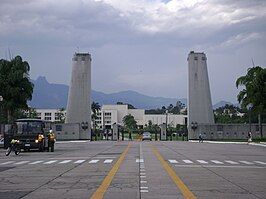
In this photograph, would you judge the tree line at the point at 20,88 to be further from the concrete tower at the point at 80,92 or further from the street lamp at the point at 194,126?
the concrete tower at the point at 80,92

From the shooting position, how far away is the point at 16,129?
3666 centimetres

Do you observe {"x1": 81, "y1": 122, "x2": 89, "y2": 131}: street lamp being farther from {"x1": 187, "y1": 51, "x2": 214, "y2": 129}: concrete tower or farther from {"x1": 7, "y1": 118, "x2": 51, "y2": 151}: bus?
{"x1": 7, "y1": 118, "x2": 51, "y2": 151}: bus

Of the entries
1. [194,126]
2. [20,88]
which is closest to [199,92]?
[194,126]

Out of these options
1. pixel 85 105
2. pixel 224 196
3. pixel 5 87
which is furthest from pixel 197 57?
pixel 224 196

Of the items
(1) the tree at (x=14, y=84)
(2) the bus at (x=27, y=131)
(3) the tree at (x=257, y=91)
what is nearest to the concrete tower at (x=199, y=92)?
(3) the tree at (x=257, y=91)

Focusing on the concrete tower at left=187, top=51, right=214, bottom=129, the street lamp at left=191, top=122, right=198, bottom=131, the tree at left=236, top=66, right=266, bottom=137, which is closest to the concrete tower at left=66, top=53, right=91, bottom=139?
the street lamp at left=191, top=122, right=198, bottom=131

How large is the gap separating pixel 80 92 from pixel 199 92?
862 inches

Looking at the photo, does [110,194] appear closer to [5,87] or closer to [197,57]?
[5,87]

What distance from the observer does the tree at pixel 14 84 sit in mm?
60938

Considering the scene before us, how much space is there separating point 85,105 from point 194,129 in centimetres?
2031

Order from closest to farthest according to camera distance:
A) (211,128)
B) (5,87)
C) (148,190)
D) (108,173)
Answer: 1. (148,190)
2. (108,173)
3. (5,87)
4. (211,128)

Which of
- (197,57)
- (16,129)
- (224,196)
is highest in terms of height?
(197,57)

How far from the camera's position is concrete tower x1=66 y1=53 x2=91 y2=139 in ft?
296

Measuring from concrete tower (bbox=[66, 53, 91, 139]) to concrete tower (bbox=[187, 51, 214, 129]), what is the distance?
1898 cm
